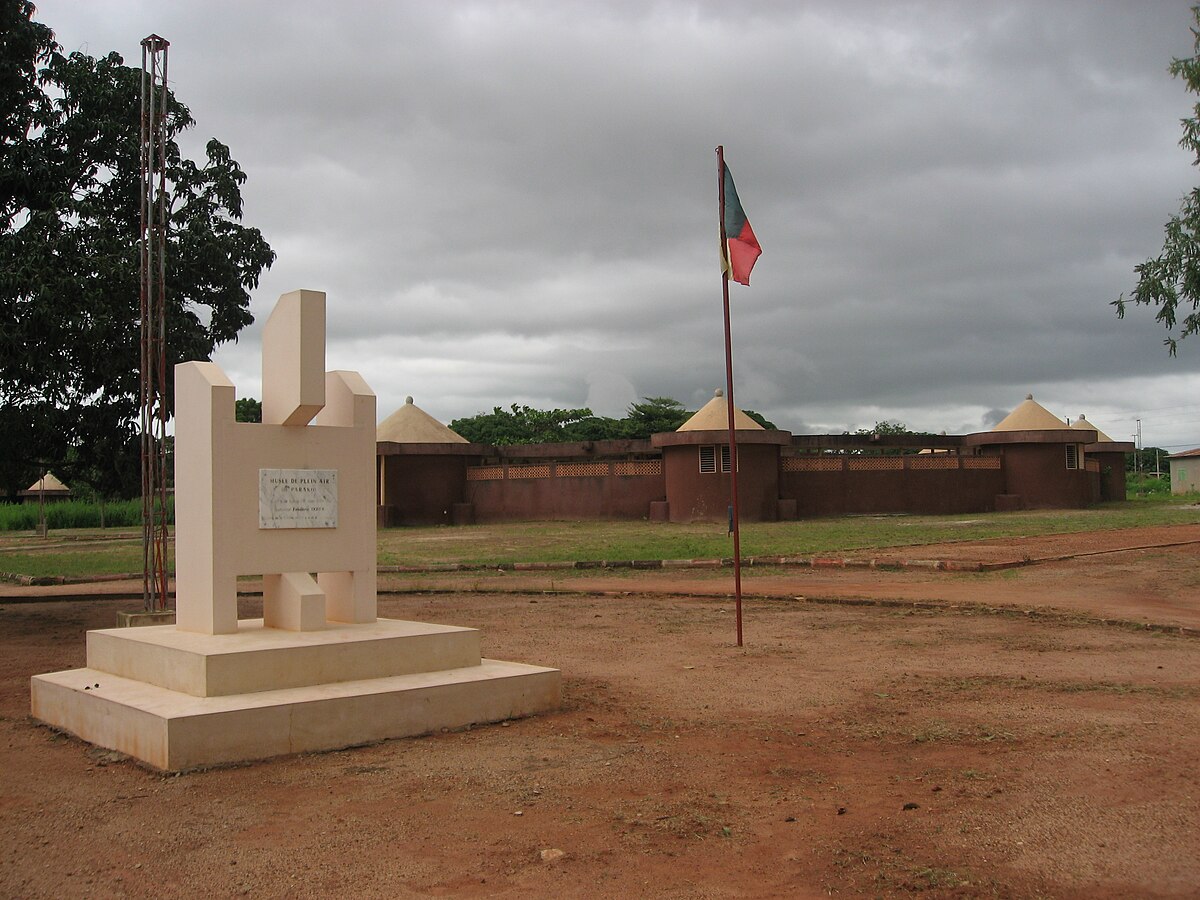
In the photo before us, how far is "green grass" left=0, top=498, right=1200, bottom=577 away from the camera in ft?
67.6

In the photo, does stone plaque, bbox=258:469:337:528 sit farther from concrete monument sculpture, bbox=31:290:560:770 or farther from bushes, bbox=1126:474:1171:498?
bushes, bbox=1126:474:1171:498

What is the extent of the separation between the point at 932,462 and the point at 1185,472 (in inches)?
1230

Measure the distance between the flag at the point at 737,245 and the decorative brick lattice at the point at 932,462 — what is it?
1000 inches

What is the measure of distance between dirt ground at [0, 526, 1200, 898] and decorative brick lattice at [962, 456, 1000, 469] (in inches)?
1013

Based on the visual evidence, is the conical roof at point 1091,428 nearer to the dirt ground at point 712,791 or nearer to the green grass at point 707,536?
the green grass at point 707,536

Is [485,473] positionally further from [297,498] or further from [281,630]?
[281,630]

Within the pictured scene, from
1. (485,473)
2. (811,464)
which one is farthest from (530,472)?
(811,464)

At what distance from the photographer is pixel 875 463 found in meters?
34.2

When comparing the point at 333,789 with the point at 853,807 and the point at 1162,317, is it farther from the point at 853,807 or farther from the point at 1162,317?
the point at 1162,317

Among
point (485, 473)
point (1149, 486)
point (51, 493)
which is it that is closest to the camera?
point (485, 473)

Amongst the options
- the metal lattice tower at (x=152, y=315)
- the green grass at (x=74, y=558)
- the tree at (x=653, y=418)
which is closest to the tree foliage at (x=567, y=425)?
the tree at (x=653, y=418)

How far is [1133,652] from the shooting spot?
9.57m

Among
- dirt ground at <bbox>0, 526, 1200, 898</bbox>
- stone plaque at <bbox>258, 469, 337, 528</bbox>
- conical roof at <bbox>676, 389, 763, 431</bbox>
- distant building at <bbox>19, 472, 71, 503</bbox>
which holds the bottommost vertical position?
dirt ground at <bbox>0, 526, 1200, 898</bbox>

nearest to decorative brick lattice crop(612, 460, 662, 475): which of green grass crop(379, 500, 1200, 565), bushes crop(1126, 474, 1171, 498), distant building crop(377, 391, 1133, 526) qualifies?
distant building crop(377, 391, 1133, 526)
